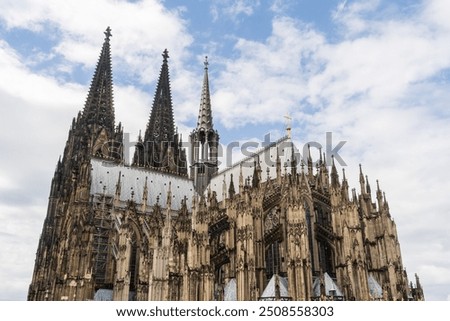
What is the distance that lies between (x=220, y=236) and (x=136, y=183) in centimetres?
1668

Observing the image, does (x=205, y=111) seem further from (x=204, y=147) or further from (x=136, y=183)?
(x=136, y=183)

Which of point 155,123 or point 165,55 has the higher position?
point 165,55

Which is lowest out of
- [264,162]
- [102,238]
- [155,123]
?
[102,238]

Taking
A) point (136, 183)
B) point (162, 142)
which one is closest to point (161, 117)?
point (162, 142)

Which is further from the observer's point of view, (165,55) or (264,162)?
(165,55)

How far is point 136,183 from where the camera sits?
4231cm

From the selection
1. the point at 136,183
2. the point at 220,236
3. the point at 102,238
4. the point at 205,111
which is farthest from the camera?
the point at 205,111

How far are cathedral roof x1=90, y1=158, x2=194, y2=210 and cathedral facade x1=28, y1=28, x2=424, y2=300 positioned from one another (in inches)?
4.5

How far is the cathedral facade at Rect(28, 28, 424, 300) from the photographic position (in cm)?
2050

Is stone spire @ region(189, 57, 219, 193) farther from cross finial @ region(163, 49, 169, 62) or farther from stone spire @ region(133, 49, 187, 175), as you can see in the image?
cross finial @ region(163, 49, 169, 62)

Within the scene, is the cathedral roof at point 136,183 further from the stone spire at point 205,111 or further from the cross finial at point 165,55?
the cross finial at point 165,55

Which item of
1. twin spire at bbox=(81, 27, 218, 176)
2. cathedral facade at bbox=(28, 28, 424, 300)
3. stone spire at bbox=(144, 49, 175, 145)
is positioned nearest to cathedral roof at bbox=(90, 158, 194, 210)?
cathedral facade at bbox=(28, 28, 424, 300)

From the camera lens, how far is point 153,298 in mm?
24078

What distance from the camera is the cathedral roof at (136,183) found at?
4022 centimetres
